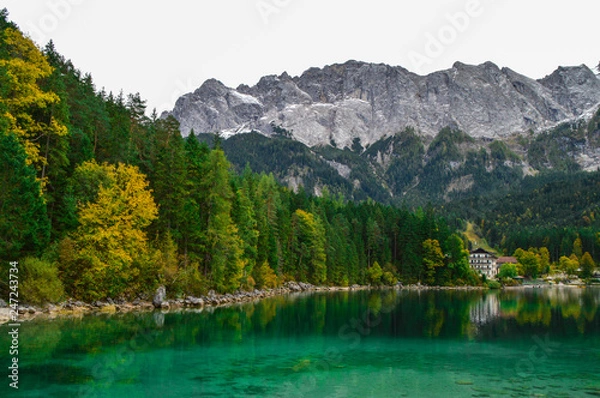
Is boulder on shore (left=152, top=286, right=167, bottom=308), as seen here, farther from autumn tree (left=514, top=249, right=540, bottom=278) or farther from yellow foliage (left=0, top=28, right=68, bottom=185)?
autumn tree (left=514, top=249, right=540, bottom=278)

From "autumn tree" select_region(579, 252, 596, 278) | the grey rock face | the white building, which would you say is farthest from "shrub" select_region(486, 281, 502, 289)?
the grey rock face

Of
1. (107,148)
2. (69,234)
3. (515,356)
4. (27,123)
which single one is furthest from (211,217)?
(515,356)

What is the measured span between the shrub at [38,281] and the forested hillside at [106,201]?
0.28ft

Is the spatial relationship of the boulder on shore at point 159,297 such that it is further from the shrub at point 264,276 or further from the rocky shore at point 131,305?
the shrub at point 264,276

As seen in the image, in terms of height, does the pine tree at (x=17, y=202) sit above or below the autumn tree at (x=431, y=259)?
above

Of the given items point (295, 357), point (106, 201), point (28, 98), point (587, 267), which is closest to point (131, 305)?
point (106, 201)

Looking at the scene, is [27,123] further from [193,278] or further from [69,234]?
[193,278]

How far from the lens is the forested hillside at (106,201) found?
41.6 metres

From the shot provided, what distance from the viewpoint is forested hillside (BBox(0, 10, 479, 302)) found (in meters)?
41.6

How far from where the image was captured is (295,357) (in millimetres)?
31141

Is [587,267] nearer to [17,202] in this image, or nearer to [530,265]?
[530,265]

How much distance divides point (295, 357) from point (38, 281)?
23.9 m

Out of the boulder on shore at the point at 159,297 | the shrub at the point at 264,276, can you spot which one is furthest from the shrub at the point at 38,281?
the shrub at the point at 264,276

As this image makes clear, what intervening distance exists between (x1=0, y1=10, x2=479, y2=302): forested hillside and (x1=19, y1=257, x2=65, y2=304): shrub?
0.28 ft
